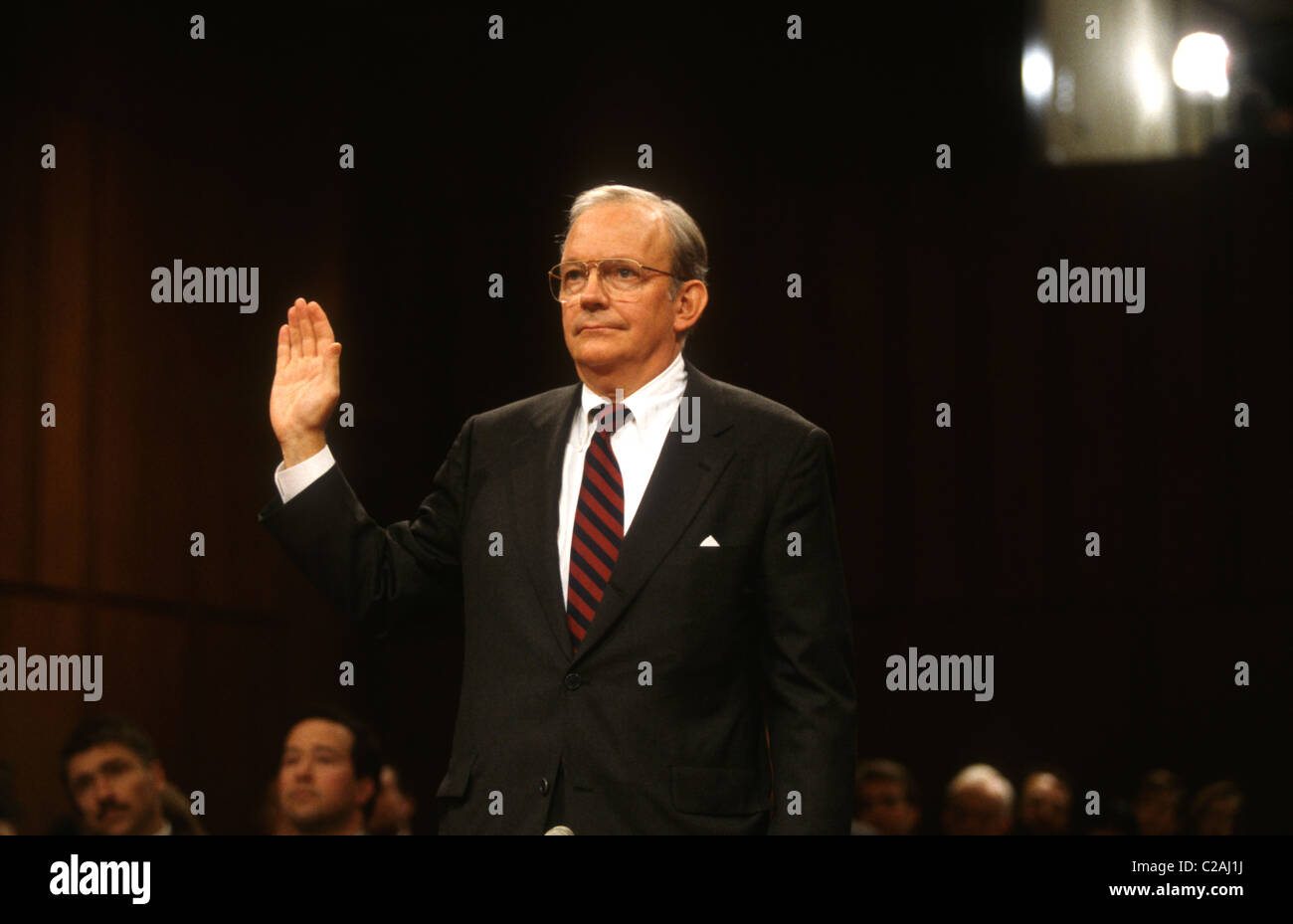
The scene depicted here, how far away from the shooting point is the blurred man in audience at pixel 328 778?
3.73 m

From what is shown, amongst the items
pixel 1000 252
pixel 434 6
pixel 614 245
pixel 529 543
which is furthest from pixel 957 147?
pixel 529 543

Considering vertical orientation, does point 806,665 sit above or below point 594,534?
below

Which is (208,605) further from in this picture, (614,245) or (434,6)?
(614,245)

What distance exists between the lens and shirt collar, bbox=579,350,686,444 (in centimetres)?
245

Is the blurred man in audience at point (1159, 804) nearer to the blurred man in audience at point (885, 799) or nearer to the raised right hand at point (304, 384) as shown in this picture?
the blurred man in audience at point (885, 799)

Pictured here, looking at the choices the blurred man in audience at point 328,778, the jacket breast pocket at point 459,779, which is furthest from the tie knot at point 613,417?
the blurred man in audience at point 328,778

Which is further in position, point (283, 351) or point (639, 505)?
point (283, 351)

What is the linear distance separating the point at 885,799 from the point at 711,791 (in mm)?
2274

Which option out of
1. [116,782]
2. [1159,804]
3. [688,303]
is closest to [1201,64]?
[1159,804]

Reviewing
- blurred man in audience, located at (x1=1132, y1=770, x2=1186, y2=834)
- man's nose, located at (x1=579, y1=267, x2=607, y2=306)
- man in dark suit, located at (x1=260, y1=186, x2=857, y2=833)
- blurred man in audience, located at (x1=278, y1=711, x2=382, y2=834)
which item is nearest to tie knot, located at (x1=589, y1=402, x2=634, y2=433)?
man in dark suit, located at (x1=260, y1=186, x2=857, y2=833)

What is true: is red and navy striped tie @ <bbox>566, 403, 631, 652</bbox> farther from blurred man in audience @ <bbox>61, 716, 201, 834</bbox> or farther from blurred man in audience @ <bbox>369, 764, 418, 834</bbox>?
blurred man in audience @ <bbox>369, 764, 418, 834</bbox>

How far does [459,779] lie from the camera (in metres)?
2.32

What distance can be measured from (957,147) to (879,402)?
2.50ft

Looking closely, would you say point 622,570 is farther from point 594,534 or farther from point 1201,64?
point 1201,64
